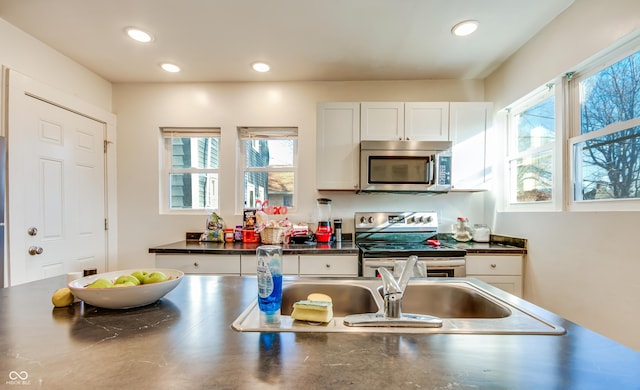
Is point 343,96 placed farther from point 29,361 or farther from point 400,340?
point 29,361

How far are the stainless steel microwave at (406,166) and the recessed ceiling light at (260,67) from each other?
1093 millimetres

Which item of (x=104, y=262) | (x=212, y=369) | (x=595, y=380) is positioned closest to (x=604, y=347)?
(x=595, y=380)

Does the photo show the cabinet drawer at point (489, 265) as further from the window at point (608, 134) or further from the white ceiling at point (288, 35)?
the white ceiling at point (288, 35)

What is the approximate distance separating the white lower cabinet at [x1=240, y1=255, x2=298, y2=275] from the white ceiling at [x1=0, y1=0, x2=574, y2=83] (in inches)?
A: 65.1

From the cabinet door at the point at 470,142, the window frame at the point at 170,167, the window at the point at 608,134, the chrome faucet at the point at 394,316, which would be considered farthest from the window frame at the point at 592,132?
the window frame at the point at 170,167

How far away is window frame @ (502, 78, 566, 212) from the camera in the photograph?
1902 millimetres

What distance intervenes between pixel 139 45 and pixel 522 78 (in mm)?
3002

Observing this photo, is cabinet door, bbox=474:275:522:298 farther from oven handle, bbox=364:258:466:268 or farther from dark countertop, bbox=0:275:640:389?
dark countertop, bbox=0:275:640:389

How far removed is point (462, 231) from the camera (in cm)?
270

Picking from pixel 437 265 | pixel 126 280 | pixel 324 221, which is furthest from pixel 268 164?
pixel 126 280

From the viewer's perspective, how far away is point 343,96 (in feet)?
9.30

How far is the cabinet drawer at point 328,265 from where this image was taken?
2.23 m

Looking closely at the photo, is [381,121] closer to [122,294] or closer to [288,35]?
[288,35]

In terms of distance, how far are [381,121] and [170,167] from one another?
2179 millimetres
